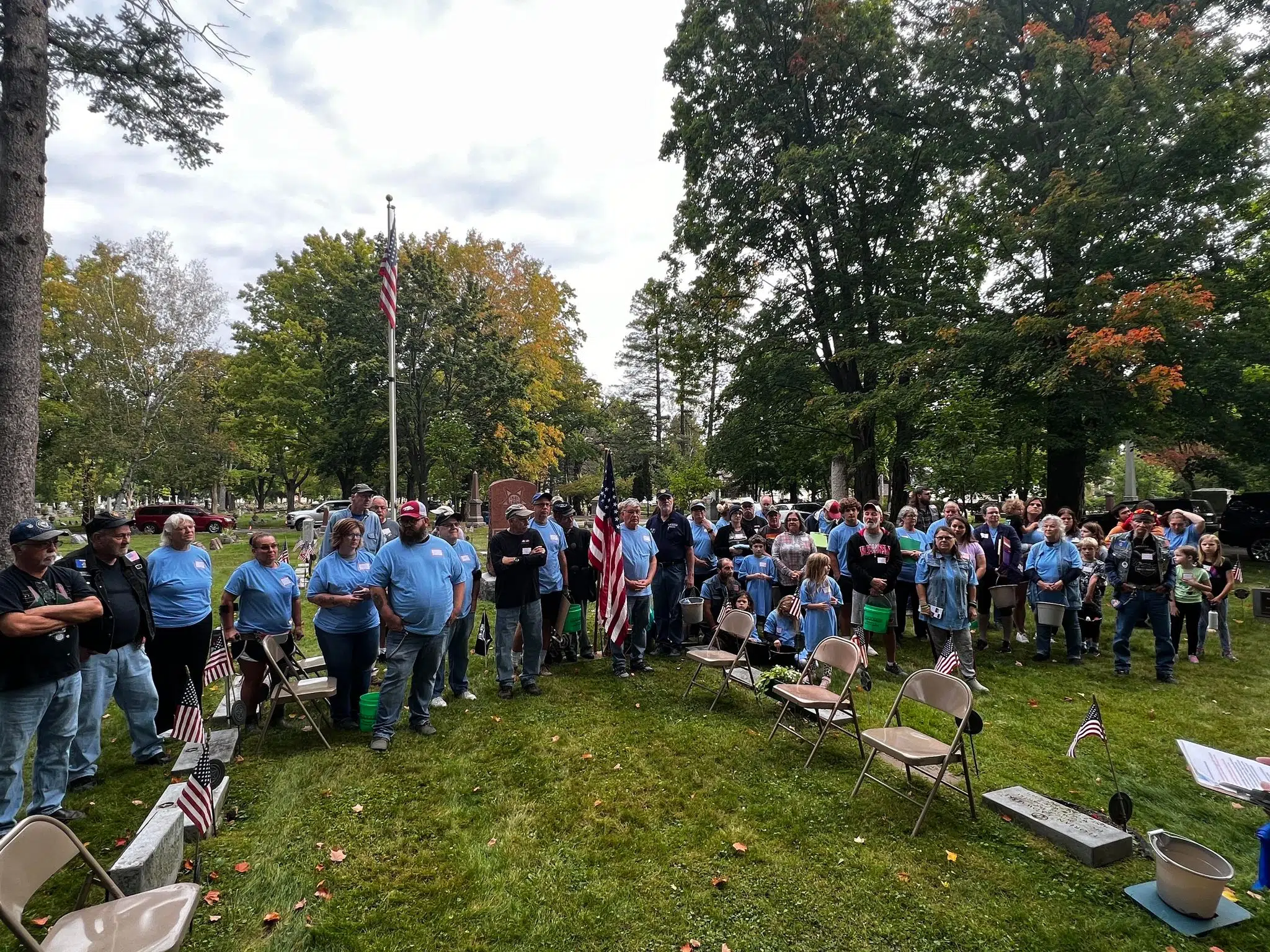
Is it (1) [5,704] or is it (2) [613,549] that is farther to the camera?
(2) [613,549]

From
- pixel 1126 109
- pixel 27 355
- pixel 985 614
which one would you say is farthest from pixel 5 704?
pixel 1126 109

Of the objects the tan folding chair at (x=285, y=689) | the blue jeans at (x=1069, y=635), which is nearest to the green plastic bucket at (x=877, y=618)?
the blue jeans at (x=1069, y=635)

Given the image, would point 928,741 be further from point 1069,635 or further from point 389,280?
point 389,280

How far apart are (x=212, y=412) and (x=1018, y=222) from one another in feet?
97.8

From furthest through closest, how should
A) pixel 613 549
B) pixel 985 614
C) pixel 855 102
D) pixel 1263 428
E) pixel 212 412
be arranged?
pixel 212 412
pixel 855 102
pixel 1263 428
pixel 985 614
pixel 613 549

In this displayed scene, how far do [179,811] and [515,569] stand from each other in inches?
129

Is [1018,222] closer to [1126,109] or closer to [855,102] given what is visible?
[1126,109]

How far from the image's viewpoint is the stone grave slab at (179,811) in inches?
133

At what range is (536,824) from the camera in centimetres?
401

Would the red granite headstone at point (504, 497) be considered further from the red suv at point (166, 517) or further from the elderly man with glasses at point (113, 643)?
the red suv at point (166, 517)

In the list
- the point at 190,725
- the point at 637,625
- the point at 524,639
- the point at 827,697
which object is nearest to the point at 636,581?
the point at 637,625

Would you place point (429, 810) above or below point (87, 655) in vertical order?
below

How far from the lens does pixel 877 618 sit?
6.97 metres

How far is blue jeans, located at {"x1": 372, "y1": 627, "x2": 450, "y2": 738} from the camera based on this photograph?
5.18 m
